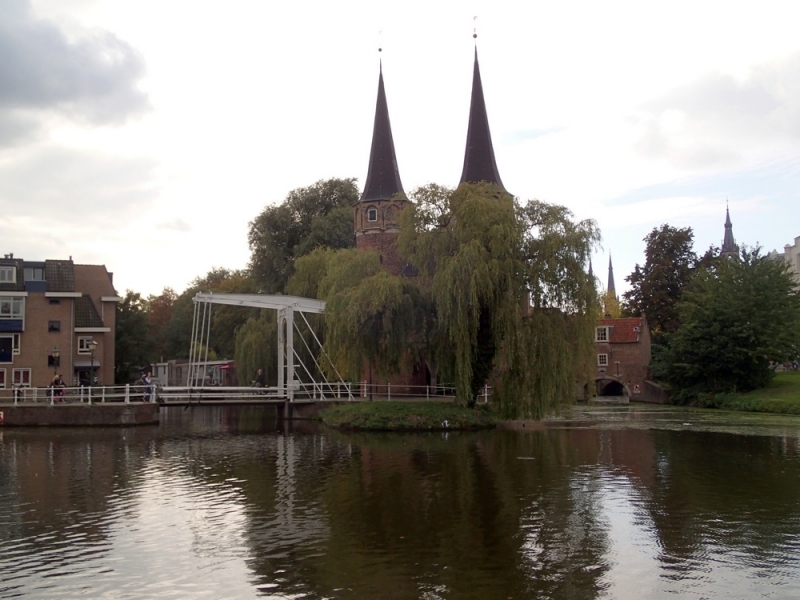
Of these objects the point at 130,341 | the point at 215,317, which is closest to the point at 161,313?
the point at 215,317

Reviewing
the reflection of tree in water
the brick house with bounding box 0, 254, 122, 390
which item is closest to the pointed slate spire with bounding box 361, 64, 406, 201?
the brick house with bounding box 0, 254, 122, 390

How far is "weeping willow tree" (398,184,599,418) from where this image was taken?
2997 centimetres

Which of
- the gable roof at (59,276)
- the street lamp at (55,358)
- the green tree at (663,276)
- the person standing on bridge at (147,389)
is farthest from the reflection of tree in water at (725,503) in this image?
the green tree at (663,276)

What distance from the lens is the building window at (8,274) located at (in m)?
46.4

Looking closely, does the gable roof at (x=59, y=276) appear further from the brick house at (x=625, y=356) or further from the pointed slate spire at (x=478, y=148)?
the brick house at (x=625, y=356)

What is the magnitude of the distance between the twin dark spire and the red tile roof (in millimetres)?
19062

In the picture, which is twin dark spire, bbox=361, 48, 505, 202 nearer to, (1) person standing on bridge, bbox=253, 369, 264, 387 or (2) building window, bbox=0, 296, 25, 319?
(1) person standing on bridge, bbox=253, 369, 264, 387

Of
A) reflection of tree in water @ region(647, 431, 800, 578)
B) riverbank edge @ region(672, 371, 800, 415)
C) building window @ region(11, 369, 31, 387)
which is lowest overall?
reflection of tree in water @ region(647, 431, 800, 578)

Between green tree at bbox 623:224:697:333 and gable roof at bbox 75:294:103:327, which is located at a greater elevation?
green tree at bbox 623:224:697:333

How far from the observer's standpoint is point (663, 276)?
66312mm

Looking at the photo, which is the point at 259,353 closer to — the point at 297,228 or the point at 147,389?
the point at 147,389

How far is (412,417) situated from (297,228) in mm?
32323

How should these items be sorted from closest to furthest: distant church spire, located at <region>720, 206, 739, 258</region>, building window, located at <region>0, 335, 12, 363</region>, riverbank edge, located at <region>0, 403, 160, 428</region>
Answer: riverbank edge, located at <region>0, 403, 160, 428</region> → building window, located at <region>0, 335, 12, 363</region> → distant church spire, located at <region>720, 206, 739, 258</region>

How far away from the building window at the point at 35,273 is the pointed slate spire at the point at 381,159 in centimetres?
1854
